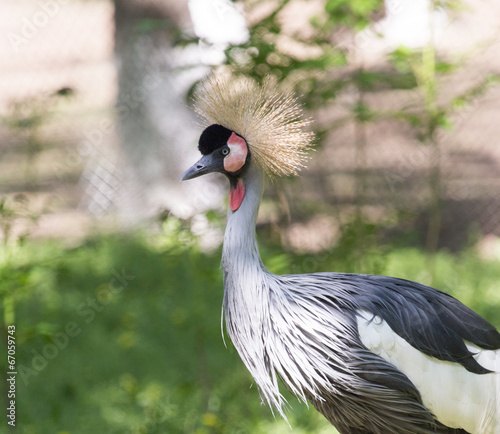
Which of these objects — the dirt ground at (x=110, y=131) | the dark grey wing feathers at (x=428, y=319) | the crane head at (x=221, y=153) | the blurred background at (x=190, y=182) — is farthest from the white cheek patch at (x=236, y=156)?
the dirt ground at (x=110, y=131)

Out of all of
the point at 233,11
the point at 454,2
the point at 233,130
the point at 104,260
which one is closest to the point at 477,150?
the point at 454,2

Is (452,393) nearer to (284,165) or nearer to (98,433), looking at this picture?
(284,165)

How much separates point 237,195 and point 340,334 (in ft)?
1.51

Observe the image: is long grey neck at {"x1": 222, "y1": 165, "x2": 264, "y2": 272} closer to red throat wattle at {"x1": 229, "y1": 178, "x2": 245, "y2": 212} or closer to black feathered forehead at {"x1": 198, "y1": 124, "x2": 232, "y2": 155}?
red throat wattle at {"x1": 229, "y1": 178, "x2": 245, "y2": 212}

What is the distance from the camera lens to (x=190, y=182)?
339cm

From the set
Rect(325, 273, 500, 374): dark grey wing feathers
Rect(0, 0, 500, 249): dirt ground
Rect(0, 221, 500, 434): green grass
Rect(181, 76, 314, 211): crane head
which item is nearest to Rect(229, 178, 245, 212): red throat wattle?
Rect(181, 76, 314, 211): crane head

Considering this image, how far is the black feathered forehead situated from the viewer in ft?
5.45

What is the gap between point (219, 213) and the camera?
7.76 feet

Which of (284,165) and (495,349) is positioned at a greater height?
(284,165)

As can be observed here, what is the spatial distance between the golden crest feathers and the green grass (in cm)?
51

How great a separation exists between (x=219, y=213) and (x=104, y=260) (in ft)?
5.30

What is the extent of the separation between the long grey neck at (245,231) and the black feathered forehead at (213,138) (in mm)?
111

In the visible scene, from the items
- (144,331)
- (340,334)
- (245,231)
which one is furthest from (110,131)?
(340,334)

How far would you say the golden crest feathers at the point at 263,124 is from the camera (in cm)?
169
